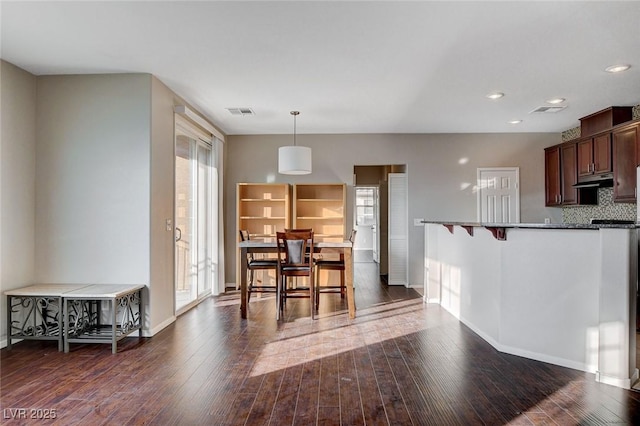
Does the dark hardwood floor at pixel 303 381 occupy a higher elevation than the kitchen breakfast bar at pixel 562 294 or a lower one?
lower

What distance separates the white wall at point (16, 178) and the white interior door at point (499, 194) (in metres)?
6.07

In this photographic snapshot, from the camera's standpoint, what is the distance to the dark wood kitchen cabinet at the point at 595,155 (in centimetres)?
480

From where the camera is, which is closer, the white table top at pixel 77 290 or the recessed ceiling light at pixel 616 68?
the white table top at pixel 77 290

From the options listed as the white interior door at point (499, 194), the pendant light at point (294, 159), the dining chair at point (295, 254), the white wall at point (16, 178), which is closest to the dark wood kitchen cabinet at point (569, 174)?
the white interior door at point (499, 194)

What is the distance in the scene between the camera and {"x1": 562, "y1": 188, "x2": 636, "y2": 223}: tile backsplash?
4.92m

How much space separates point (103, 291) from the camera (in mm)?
3336

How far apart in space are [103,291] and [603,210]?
6.39 m

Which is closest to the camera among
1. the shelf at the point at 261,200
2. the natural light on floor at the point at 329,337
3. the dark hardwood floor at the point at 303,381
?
the dark hardwood floor at the point at 303,381

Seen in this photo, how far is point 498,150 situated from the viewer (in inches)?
245

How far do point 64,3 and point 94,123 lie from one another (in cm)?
146

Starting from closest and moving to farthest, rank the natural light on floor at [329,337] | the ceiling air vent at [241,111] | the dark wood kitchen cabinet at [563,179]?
1. the natural light on floor at [329,337]
2. the ceiling air vent at [241,111]
3. the dark wood kitchen cabinet at [563,179]

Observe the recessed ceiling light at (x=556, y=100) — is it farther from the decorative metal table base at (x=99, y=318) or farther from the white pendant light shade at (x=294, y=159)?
the decorative metal table base at (x=99, y=318)

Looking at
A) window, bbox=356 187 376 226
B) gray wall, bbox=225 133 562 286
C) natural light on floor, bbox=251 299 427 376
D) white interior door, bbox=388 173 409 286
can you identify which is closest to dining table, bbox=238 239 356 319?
natural light on floor, bbox=251 299 427 376

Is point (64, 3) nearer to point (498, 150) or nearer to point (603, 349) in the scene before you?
point (603, 349)
